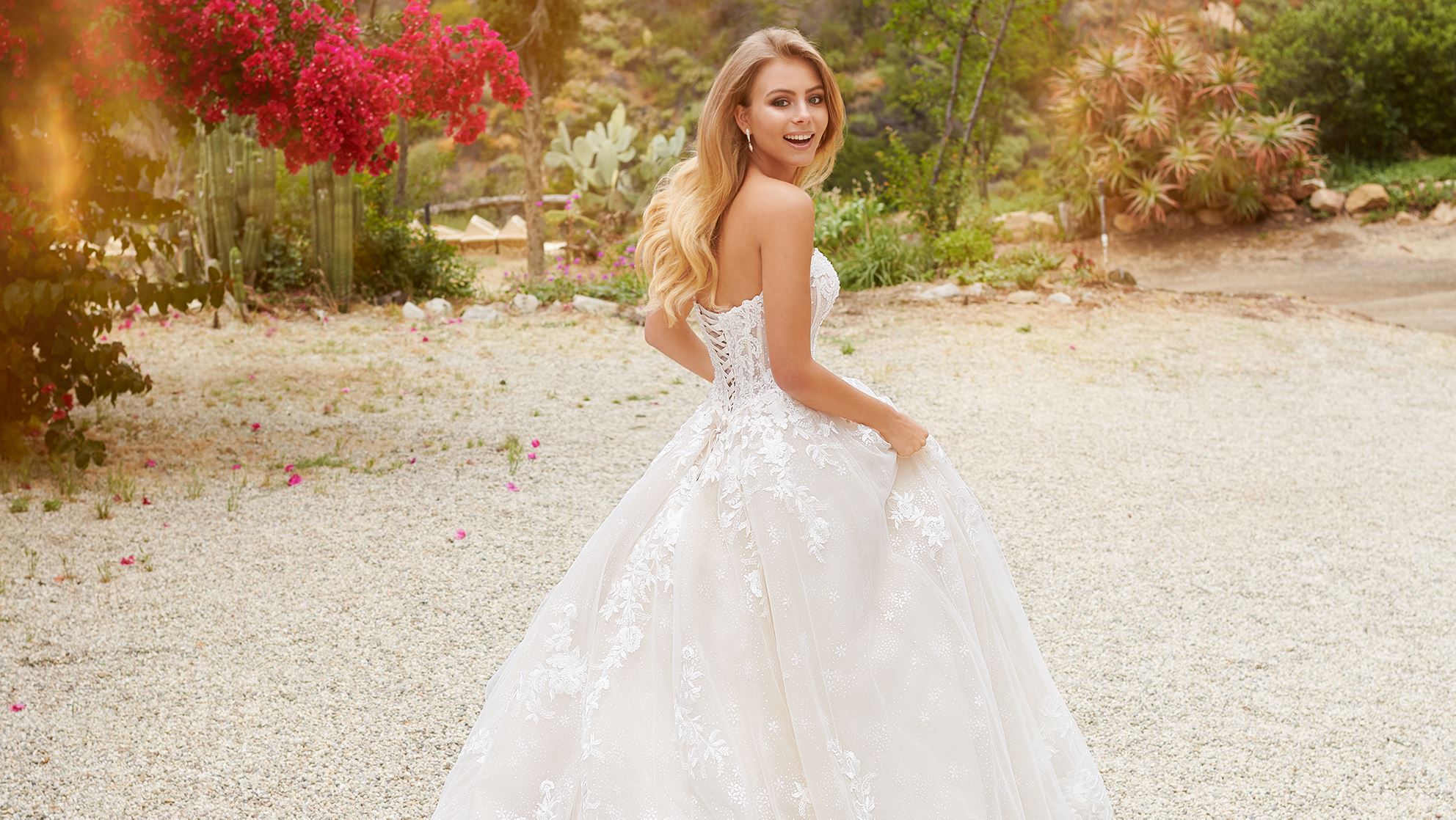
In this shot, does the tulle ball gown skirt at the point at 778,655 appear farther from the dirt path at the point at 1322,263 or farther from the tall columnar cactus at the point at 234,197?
the dirt path at the point at 1322,263

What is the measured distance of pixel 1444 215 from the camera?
12977mm

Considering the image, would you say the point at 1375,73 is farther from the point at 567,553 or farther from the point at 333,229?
the point at 567,553

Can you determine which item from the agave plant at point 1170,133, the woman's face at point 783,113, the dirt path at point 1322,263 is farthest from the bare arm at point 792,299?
the agave plant at point 1170,133

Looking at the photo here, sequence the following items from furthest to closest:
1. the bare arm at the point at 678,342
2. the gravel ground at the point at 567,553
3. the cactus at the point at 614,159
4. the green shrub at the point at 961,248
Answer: the cactus at the point at 614,159, the green shrub at the point at 961,248, the gravel ground at the point at 567,553, the bare arm at the point at 678,342

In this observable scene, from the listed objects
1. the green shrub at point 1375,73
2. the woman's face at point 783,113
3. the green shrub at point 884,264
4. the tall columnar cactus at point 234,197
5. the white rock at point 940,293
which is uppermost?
the green shrub at point 1375,73

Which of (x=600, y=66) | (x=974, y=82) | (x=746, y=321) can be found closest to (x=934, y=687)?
(x=746, y=321)

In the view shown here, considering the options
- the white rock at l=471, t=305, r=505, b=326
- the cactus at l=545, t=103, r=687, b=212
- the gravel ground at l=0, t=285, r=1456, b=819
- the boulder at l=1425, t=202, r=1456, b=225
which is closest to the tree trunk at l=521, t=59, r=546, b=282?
the cactus at l=545, t=103, r=687, b=212

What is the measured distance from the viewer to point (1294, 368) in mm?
8031

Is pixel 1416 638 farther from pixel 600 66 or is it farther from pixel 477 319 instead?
pixel 600 66

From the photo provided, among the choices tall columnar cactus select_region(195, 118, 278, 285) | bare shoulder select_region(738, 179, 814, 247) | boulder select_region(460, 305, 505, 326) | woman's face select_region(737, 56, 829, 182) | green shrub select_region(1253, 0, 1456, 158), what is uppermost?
green shrub select_region(1253, 0, 1456, 158)

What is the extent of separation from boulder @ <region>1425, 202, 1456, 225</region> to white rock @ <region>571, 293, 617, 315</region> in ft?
31.6

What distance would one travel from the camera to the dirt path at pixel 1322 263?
420 inches

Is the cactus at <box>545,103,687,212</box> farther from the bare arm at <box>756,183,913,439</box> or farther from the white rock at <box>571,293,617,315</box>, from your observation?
the bare arm at <box>756,183,913,439</box>

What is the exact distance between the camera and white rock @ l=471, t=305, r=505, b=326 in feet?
30.3
